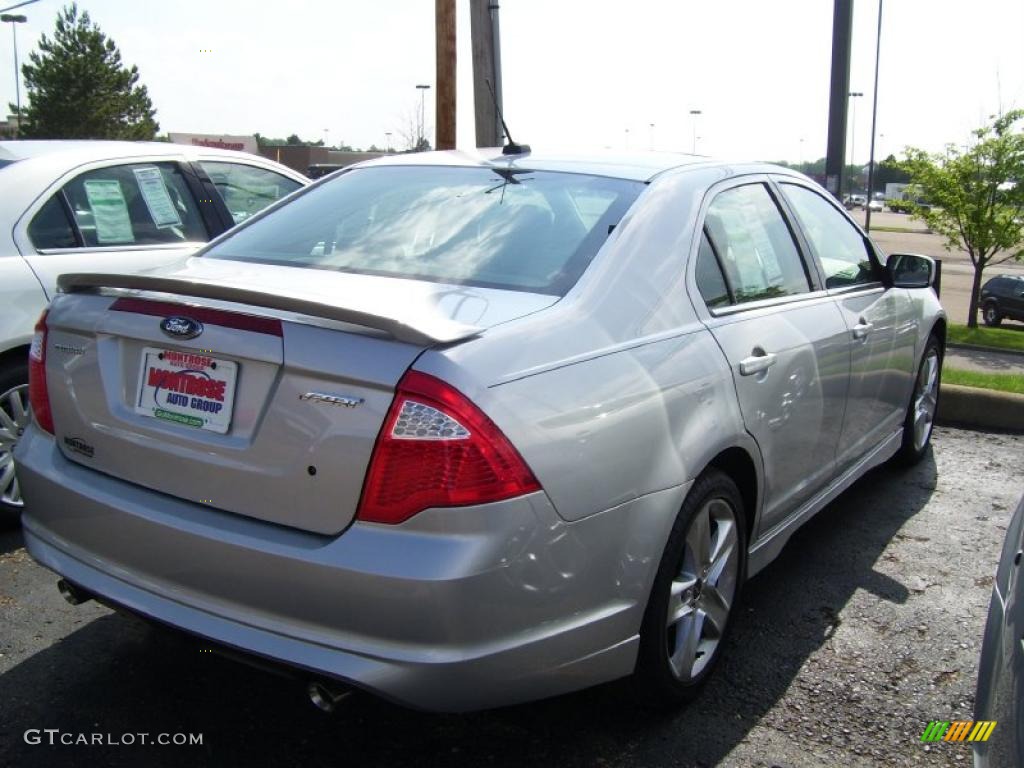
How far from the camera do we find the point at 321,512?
234 cm

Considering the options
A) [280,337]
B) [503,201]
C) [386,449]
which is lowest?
[386,449]

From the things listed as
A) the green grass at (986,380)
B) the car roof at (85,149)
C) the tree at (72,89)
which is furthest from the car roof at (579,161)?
the tree at (72,89)

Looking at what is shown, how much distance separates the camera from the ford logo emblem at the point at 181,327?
8.28 feet

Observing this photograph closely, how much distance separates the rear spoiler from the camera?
231 cm

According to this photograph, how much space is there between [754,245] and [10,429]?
3.19 m

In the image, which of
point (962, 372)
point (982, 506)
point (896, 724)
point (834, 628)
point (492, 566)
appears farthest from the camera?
point (962, 372)

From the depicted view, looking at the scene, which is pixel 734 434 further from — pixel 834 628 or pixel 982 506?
pixel 982 506

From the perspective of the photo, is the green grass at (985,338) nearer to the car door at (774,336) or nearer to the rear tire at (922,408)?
the rear tire at (922,408)

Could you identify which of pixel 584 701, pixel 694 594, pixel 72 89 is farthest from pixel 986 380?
pixel 72 89

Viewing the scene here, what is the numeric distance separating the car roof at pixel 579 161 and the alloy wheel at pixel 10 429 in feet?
5.94

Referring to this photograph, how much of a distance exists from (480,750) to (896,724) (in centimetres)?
127

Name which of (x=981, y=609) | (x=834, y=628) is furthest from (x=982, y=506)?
(x=834, y=628)

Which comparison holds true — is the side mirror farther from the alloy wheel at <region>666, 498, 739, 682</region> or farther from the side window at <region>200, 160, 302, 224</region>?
the side window at <region>200, 160, 302, 224</region>

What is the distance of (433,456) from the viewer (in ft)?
7.37
